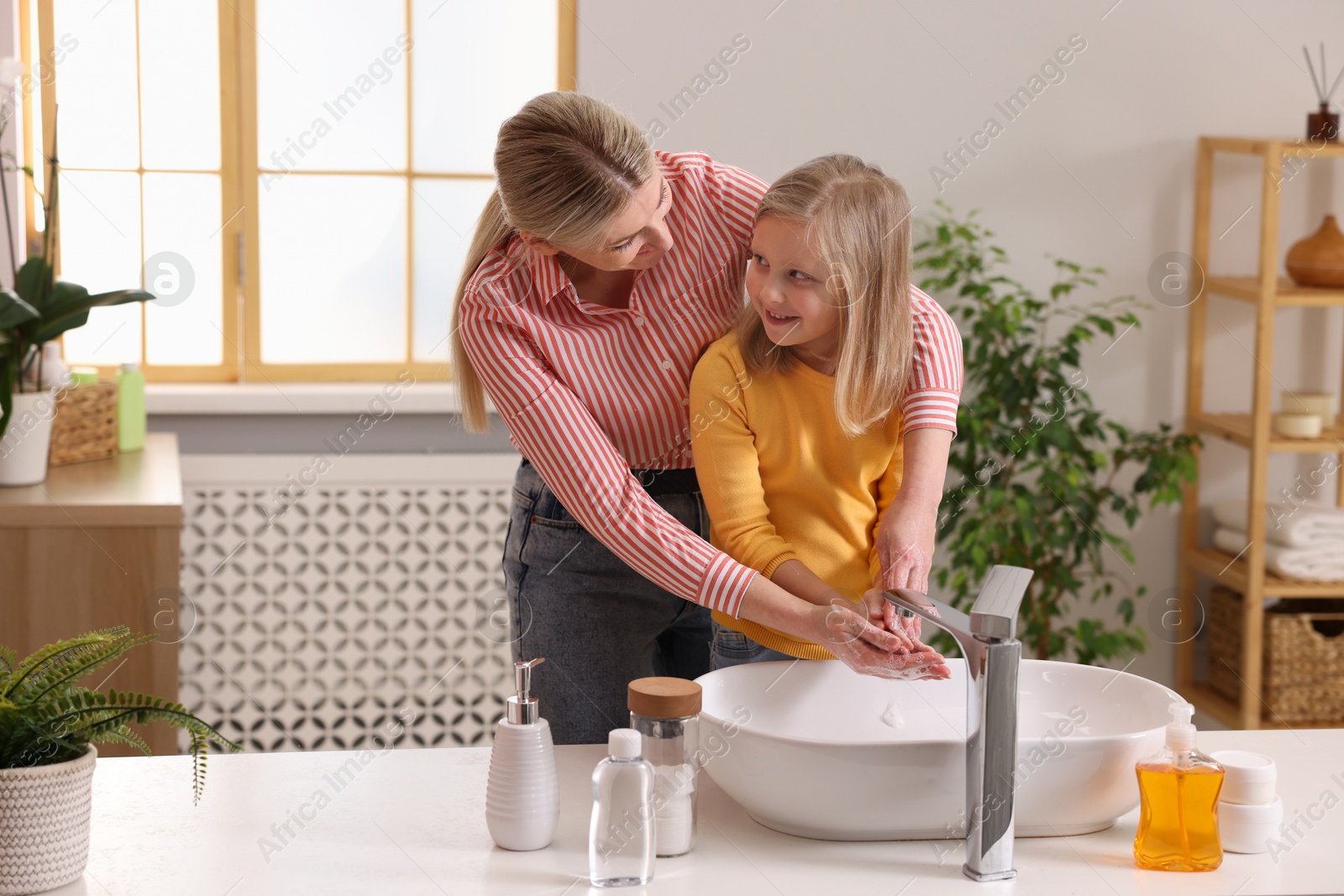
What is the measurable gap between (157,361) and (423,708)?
898mm

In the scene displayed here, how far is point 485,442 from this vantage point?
103 inches

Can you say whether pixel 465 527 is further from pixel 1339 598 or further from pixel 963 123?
pixel 1339 598

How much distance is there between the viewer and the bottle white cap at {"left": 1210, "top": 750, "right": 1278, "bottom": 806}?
1044 mm

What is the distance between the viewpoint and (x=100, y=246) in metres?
2.58

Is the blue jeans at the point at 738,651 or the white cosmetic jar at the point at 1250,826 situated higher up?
the blue jeans at the point at 738,651

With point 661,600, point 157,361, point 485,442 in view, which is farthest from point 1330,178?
point 157,361

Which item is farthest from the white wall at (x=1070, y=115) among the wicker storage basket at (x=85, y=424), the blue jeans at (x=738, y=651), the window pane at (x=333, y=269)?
the blue jeans at (x=738, y=651)

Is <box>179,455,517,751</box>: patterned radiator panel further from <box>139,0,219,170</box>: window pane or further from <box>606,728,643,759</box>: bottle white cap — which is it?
<box>606,728,643,759</box>: bottle white cap

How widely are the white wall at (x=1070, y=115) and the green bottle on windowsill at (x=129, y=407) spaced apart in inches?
41.1

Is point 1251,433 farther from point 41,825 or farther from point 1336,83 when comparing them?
point 41,825

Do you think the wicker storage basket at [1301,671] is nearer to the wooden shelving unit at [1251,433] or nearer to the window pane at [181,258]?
the wooden shelving unit at [1251,433]

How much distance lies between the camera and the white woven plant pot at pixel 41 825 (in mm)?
938

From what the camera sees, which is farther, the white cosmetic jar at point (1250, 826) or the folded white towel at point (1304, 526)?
the folded white towel at point (1304, 526)

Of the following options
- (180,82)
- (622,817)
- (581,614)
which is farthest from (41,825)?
(180,82)
